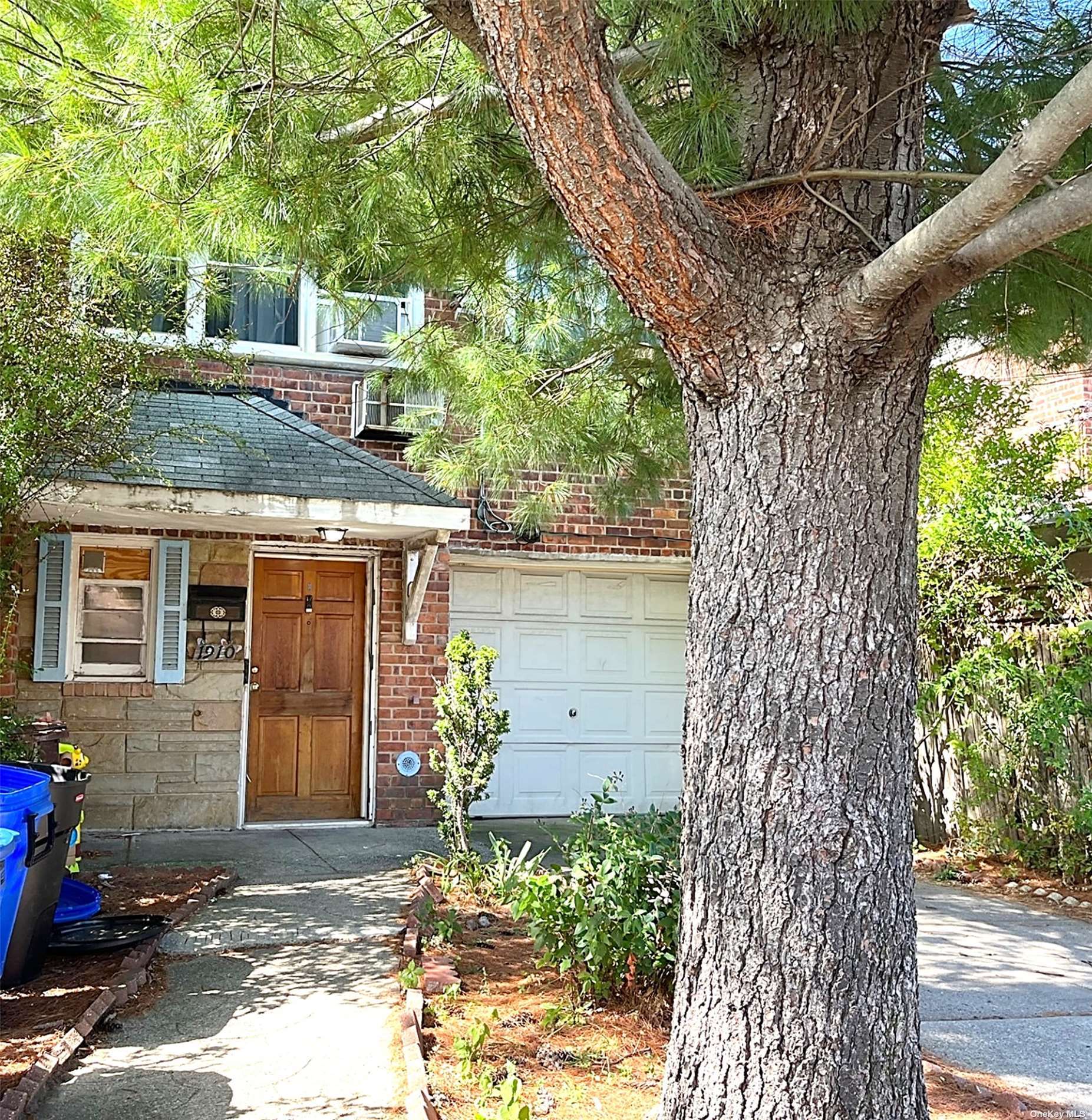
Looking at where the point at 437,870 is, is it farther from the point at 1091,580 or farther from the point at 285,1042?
the point at 1091,580

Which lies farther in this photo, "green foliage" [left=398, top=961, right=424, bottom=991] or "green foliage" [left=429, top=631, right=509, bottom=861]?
"green foliage" [left=429, top=631, right=509, bottom=861]

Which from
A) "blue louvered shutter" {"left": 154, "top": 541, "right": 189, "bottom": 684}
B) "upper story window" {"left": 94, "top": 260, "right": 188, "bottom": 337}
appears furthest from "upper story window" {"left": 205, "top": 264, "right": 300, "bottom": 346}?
"blue louvered shutter" {"left": 154, "top": 541, "right": 189, "bottom": 684}

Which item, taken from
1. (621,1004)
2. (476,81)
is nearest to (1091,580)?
(621,1004)

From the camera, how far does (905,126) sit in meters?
3.20

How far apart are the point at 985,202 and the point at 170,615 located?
24.1ft

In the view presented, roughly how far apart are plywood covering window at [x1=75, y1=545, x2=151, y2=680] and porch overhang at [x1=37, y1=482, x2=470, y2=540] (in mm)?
300

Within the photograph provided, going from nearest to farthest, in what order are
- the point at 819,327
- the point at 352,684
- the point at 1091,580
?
the point at 819,327
the point at 1091,580
the point at 352,684

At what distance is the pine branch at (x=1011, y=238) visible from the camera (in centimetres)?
238

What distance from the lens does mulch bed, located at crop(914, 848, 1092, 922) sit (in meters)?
7.19

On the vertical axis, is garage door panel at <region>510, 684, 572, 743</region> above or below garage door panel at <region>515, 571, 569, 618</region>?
below

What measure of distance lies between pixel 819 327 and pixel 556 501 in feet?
17.7

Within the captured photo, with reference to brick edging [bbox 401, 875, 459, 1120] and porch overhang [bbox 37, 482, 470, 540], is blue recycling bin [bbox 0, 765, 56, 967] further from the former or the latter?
porch overhang [bbox 37, 482, 470, 540]

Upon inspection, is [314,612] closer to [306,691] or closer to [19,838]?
[306,691]

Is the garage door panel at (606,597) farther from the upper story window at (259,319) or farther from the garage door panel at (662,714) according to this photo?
the upper story window at (259,319)
